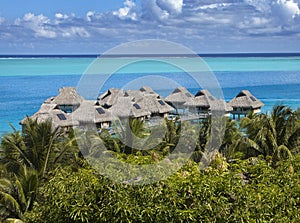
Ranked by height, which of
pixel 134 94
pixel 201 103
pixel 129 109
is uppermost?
pixel 134 94

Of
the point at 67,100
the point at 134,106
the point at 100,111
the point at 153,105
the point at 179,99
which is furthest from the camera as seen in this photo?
the point at 179,99

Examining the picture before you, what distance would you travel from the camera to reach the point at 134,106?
25656 mm

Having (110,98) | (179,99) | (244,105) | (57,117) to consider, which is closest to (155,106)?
(179,99)

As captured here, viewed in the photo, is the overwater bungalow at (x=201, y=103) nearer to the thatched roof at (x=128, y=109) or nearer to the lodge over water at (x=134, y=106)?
the lodge over water at (x=134, y=106)

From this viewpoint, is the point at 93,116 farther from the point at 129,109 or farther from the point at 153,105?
the point at 153,105

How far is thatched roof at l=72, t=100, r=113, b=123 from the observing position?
910 inches

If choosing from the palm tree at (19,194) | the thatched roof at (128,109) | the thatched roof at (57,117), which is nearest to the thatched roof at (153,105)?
the thatched roof at (128,109)

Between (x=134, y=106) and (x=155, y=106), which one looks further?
(x=155, y=106)

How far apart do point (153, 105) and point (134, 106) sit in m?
1.84

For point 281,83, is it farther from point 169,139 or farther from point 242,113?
point 169,139

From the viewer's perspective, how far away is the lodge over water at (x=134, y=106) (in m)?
23.4

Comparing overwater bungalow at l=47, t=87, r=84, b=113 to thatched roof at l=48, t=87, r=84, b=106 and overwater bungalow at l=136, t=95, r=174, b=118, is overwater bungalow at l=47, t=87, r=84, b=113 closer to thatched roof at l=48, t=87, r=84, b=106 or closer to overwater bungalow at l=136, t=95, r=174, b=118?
thatched roof at l=48, t=87, r=84, b=106

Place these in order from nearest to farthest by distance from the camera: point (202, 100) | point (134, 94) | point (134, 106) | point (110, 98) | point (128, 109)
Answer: point (128, 109) < point (134, 106) < point (202, 100) < point (134, 94) < point (110, 98)

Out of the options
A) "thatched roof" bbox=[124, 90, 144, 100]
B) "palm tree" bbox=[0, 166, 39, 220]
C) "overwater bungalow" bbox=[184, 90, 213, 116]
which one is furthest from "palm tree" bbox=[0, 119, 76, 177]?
"thatched roof" bbox=[124, 90, 144, 100]
